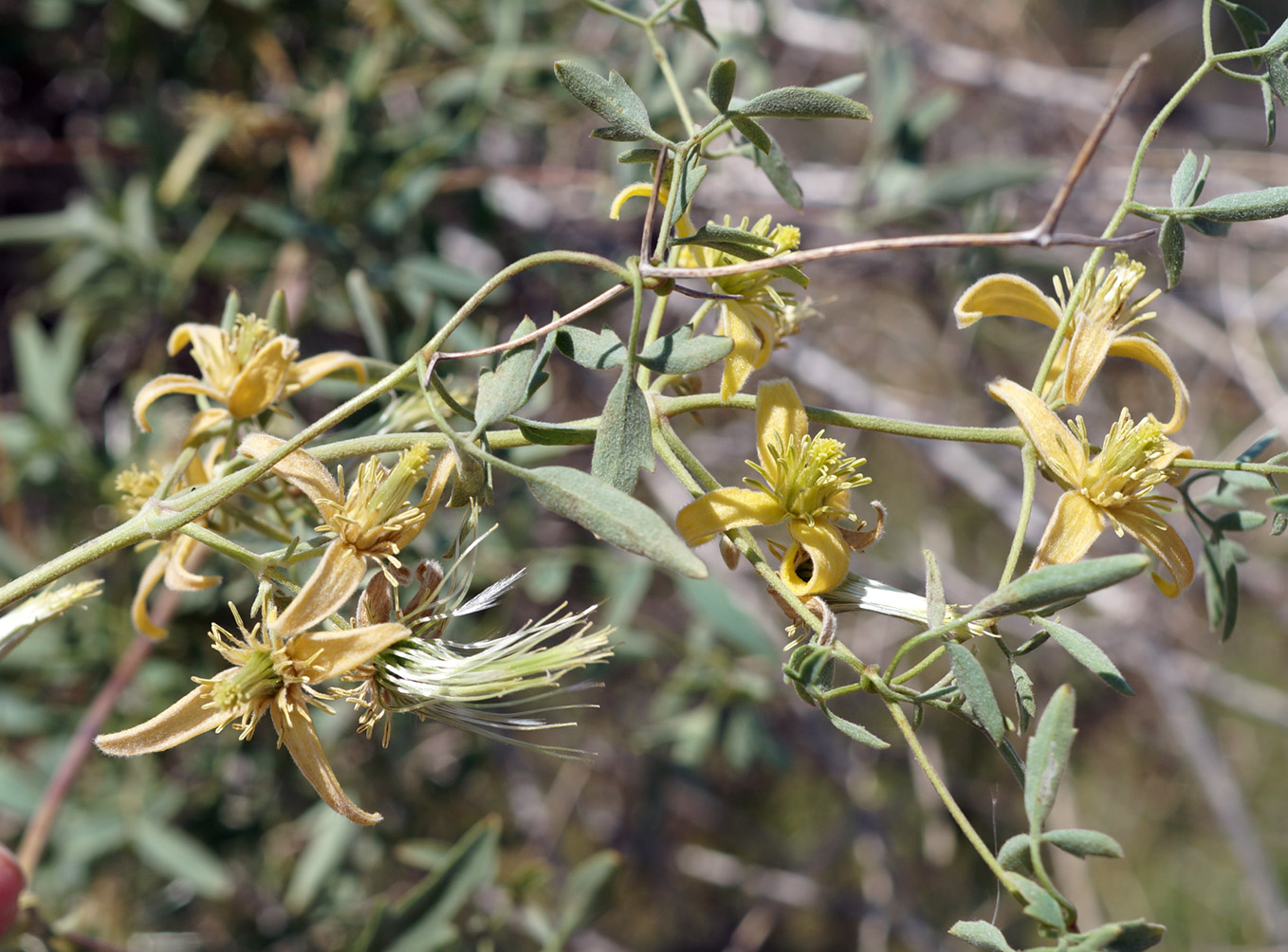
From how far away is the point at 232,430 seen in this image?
0.99 m

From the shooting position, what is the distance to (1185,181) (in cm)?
88

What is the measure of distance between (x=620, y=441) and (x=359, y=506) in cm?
25

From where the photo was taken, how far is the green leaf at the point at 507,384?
0.77m

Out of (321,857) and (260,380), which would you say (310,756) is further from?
(321,857)

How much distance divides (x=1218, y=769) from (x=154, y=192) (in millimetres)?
2750

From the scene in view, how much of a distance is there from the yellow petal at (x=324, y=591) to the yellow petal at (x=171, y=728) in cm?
10

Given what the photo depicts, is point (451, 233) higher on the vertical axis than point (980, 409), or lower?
→ higher

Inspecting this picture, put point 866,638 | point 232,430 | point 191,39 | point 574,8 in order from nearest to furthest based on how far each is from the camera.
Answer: point 232,430, point 191,39, point 574,8, point 866,638

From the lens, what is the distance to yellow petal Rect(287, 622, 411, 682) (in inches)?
30.1

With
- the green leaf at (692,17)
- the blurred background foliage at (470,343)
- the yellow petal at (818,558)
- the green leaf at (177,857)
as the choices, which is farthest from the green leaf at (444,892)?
the green leaf at (692,17)

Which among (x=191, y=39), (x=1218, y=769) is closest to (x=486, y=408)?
(x=191, y=39)

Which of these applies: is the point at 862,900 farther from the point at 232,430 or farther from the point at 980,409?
the point at 232,430

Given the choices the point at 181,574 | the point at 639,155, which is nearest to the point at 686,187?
the point at 639,155

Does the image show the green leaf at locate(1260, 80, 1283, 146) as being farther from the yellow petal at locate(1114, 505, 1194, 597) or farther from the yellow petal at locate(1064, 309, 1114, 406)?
the yellow petal at locate(1114, 505, 1194, 597)
